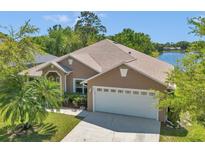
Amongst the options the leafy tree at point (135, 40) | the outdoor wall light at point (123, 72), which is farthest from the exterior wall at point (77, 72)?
the leafy tree at point (135, 40)

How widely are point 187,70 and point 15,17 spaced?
35.7ft

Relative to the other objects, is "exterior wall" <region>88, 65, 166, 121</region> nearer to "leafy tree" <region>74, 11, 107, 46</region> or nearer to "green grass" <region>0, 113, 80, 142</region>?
"green grass" <region>0, 113, 80, 142</region>

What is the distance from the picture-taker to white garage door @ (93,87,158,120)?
15.0 m

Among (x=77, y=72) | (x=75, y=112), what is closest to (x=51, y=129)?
(x=75, y=112)

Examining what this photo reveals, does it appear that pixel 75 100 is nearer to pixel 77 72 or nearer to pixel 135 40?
pixel 77 72

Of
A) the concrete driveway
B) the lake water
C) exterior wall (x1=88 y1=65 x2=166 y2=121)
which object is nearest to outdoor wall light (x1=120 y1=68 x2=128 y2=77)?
exterior wall (x1=88 y1=65 x2=166 y2=121)

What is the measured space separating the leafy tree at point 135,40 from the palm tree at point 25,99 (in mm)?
27646

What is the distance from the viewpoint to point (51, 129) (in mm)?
13047

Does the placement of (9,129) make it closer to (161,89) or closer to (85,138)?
(85,138)

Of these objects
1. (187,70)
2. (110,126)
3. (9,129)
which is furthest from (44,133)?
(187,70)

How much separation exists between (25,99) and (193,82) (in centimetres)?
866

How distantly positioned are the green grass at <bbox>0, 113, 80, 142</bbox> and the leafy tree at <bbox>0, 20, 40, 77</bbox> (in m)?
3.68

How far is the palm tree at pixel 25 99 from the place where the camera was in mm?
11609

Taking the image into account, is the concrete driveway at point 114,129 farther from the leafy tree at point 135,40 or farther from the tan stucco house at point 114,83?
the leafy tree at point 135,40
